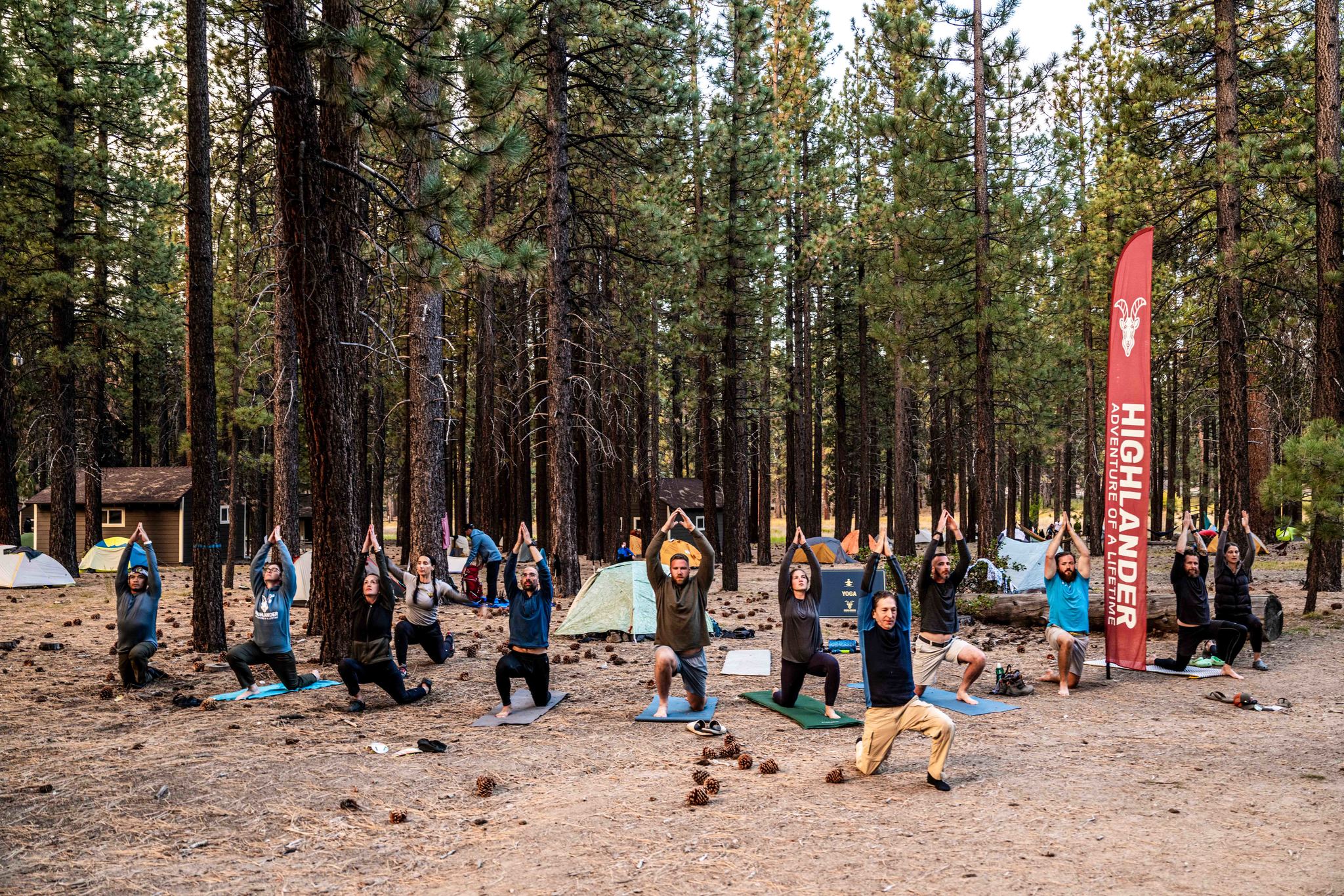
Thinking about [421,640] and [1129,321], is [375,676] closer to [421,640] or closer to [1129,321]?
[421,640]

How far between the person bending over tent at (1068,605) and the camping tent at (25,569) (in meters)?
23.8

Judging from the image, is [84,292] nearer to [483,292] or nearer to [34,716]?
[483,292]

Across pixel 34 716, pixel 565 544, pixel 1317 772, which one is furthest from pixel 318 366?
pixel 1317 772

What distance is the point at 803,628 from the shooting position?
361 inches

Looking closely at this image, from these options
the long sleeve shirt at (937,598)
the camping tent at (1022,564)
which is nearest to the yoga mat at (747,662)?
the long sleeve shirt at (937,598)

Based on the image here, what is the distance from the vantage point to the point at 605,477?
40.1 metres

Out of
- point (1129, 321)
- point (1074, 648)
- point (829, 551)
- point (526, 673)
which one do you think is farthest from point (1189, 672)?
point (829, 551)

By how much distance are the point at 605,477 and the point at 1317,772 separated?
111ft

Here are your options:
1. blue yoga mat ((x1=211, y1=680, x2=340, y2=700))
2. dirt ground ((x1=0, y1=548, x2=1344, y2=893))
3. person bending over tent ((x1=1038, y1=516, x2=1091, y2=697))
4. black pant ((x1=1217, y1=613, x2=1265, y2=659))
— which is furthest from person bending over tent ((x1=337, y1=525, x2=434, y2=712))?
black pant ((x1=1217, y1=613, x2=1265, y2=659))

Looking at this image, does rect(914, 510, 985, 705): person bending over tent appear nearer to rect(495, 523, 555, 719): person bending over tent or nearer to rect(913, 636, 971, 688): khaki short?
rect(913, 636, 971, 688): khaki short

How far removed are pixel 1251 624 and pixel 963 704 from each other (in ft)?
14.6

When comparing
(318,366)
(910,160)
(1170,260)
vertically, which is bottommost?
(318,366)

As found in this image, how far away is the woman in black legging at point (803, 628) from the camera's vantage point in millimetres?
9133

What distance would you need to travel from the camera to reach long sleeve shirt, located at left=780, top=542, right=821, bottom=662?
30.0 feet
